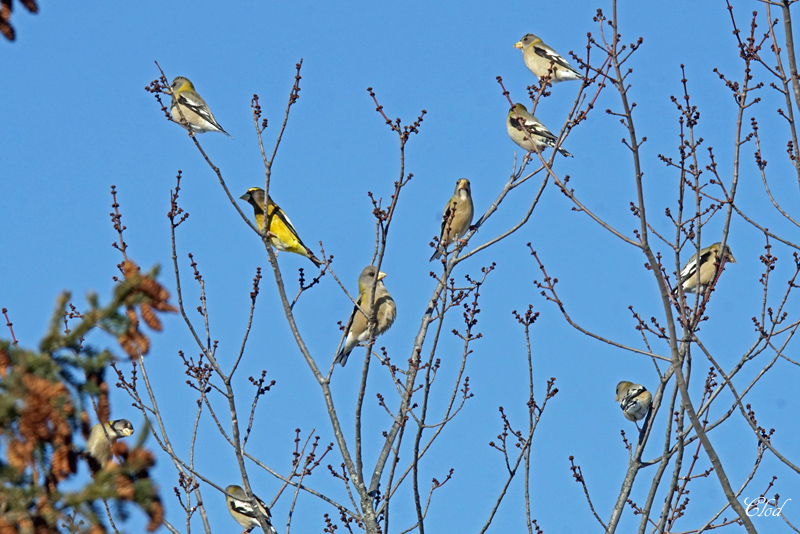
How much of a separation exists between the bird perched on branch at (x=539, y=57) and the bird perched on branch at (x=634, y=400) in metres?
4.80

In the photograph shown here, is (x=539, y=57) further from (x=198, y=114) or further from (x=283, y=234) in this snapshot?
(x=283, y=234)

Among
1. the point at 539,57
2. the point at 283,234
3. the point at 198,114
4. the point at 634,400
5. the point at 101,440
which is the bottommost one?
the point at 101,440

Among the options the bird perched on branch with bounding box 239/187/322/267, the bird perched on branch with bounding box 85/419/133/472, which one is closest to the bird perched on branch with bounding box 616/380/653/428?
the bird perched on branch with bounding box 239/187/322/267

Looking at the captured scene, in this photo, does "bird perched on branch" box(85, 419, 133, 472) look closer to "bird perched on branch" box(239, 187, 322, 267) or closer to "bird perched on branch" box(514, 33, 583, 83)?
"bird perched on branch" box(239, 187, 322, 267)

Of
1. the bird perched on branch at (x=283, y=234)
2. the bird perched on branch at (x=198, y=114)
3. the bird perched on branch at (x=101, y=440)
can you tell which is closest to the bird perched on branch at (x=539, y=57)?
the bird perched on branch at (x=198, y=114)

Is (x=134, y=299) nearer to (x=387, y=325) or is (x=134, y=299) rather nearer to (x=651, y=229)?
(x=651, y=229)

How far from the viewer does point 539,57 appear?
1427cm

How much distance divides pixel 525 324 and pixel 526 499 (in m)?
1.16

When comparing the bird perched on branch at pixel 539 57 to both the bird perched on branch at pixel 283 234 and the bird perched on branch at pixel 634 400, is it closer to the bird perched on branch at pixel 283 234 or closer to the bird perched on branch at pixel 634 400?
the bird perched on branch at pixel 634 400

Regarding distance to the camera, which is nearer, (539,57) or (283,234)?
(283,234)

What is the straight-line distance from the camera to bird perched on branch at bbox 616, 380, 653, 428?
33.5 ft

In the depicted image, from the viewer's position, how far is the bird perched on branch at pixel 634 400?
10211 mm

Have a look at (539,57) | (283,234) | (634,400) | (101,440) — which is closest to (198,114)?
(283,234)

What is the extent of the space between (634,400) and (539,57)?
608cm
